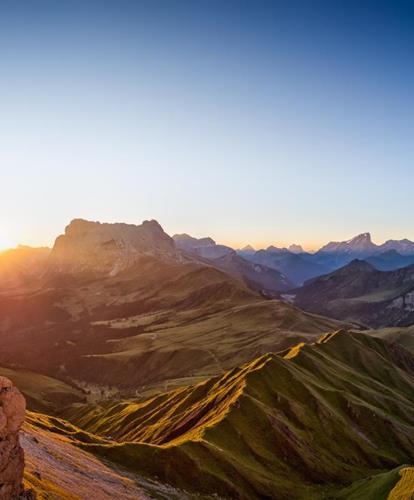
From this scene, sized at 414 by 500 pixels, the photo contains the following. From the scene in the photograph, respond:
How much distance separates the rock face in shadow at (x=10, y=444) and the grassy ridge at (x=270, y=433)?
47372 millimetres

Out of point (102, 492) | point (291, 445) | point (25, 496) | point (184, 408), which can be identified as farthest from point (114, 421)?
point (25, 496)

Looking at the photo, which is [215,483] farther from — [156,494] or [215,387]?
[215,387]

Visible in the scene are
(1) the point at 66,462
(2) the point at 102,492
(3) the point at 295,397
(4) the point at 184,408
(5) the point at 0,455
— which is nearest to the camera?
(5) the point at 0,455

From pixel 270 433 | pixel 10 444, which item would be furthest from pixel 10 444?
pixel 270 433

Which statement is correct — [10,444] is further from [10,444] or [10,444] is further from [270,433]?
[270,433]

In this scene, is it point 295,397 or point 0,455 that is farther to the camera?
point 295,397

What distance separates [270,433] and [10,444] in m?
79.9

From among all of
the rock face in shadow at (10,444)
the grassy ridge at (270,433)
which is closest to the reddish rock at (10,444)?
the rock face in shadow at (10,444)

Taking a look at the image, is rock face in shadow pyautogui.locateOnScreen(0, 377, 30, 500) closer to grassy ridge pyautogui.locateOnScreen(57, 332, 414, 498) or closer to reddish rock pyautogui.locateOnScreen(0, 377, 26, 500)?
reddish rock pyautogui.locateOnScreen(0, 377, 26, 500)

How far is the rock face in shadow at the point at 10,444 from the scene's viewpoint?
190 ft

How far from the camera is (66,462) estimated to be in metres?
86.1

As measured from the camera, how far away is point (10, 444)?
59906 millimetres

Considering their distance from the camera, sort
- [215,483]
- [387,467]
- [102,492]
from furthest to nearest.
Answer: [387,467] < [215,483] < [102,492]

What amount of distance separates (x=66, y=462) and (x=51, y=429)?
4490cm
